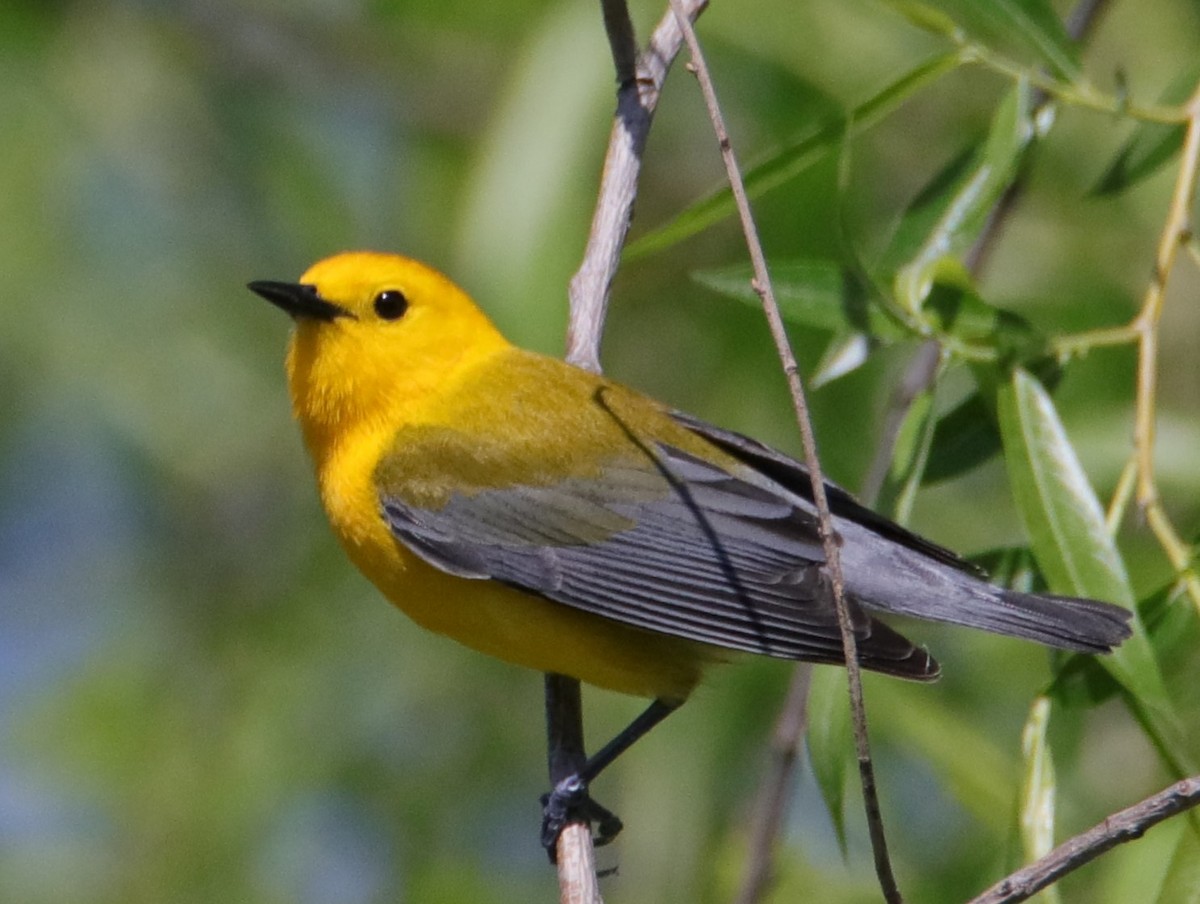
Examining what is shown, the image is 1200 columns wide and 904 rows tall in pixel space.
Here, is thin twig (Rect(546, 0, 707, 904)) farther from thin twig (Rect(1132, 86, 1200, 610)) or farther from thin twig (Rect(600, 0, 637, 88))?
thin twig (Rect(1132, 86, 1200, 610))

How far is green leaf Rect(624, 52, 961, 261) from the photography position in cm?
396

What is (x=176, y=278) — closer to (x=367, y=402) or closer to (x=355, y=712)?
(x=355, y=712)

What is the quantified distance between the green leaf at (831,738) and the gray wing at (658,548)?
0.39 feet

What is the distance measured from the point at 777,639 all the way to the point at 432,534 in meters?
0.98

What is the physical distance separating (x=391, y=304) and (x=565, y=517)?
0.87 metres

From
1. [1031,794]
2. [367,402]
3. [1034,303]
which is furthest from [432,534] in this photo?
[1034,303]

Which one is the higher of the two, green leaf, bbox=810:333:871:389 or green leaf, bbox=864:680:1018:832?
green leaf, bbox=810:333:871:389

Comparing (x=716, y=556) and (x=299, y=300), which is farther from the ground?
(x=299, y=300)

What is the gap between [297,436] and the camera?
280 inches

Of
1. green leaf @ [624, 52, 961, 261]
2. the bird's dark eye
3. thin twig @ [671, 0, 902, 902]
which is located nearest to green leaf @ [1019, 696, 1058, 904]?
thin twig @ [671, 0, 902, 902]

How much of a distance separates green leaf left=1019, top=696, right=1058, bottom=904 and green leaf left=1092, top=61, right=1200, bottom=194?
144 cm

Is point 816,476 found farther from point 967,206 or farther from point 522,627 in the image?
point 522,627

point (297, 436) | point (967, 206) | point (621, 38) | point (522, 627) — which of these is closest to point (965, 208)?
point (967, 206)

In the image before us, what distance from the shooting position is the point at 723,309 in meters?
5.86
